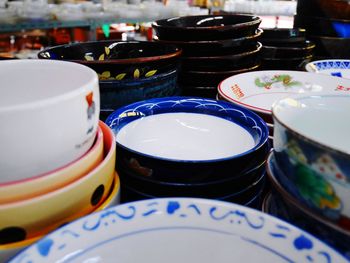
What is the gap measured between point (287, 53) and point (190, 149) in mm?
499

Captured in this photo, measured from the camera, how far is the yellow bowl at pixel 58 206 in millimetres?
378

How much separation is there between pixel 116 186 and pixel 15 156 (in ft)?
0.47

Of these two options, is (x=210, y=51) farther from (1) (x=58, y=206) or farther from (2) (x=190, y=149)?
(1) (x=58, y=206)

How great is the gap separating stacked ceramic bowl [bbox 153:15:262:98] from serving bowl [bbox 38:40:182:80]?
0.13ft

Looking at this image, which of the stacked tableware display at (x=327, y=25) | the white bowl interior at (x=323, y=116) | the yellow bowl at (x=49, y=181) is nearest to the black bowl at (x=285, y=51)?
the stacked tableware display at (x=327, y=25)

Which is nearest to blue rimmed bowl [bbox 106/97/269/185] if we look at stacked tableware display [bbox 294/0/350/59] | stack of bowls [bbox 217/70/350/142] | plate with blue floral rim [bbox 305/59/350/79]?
stack of bowls [bbox 217/70/350/142]

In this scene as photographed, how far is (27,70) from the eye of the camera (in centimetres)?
55

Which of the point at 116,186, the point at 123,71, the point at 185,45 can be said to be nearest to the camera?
the point at 116,186

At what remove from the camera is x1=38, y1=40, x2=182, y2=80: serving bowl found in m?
0.61

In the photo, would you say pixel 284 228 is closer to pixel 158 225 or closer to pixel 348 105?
pixel 158 225

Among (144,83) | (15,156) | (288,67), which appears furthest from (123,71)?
(288,67)

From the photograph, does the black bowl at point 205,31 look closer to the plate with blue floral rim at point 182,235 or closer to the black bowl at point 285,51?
the black bowl at point 285,51

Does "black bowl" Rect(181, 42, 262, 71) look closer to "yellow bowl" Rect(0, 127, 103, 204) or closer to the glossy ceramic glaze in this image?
the glossy ceramic glaze

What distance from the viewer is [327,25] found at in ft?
3.66
